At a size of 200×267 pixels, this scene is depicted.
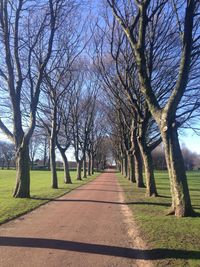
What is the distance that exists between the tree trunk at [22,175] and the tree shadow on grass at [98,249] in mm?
10445

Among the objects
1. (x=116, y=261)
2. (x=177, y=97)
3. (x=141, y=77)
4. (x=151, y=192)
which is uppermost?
(x=141, y=77)

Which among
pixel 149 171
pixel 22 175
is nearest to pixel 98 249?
pixel 22 175

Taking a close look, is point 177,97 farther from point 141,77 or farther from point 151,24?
point 151,24

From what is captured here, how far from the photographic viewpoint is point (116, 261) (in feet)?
25.3

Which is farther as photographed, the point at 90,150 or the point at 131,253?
the point at 90,150

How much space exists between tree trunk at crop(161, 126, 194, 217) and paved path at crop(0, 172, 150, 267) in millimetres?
1656

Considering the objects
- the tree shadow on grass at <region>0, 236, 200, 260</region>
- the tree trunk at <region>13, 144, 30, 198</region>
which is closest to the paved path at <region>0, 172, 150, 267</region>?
the tree shadow on grass at <region>0, 236, 200, 260</region>

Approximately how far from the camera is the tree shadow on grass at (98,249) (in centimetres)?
814

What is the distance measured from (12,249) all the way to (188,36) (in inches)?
307

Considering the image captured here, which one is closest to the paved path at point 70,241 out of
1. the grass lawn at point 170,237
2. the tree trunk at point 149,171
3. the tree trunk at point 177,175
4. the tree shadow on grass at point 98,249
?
the tree shadow on grass at point 98,249

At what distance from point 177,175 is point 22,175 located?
9104mm

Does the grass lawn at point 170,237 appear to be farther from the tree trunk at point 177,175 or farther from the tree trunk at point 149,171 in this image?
the tree trunk at point 149,171

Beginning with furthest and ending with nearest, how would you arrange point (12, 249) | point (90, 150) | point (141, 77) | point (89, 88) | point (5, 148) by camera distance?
point (5, 148) < point (90, 150) < point (89, 88) < point (141, 77) < point (12, 249)

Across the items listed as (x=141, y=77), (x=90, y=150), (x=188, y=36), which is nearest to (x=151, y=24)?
(x=141, y=77)
